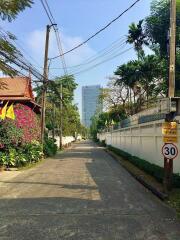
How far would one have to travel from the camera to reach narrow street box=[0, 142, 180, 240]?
8727mm

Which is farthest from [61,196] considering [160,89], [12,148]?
[160,89]

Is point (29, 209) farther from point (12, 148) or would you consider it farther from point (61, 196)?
point (12, 148)

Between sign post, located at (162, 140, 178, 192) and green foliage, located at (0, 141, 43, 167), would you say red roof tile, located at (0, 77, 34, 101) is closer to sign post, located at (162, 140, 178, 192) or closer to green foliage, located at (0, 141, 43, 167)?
green foliage, located at (0, 141, 43, 167)

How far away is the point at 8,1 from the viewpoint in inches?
485

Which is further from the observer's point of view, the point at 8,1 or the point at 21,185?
the point at 21,185

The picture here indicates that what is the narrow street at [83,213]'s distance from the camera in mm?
8727

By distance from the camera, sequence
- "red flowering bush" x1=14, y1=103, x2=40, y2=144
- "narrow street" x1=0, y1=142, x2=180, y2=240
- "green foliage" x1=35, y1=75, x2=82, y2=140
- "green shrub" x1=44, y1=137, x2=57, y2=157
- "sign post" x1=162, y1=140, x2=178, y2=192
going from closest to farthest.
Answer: "narrow street" x1=0, y1=142, x2=180, y2=240
"sign post" x1=162, y1=140, x2=178, y2=192
"red flowering bush" x1=14, y1=103, x2=40, y2=144
"green shrub" x1=44, y1=137, x2=57, y2=157
"green foliage" x1=35, y1=75, x2=82, y2=140

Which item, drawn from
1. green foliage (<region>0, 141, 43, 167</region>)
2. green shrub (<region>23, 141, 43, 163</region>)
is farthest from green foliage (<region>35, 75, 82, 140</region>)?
green foliage (<region>0, 141, 43, 167</region>)

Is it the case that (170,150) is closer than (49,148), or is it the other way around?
(170,150)

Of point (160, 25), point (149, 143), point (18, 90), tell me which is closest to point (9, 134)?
point (149, 143)

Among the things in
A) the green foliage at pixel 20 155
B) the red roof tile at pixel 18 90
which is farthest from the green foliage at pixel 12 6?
the red roof tile at pixel 18 90

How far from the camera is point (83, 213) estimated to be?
1083 centimetres

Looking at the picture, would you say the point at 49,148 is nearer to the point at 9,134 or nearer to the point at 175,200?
the point at 9,134

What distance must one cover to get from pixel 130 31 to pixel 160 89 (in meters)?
7.69
